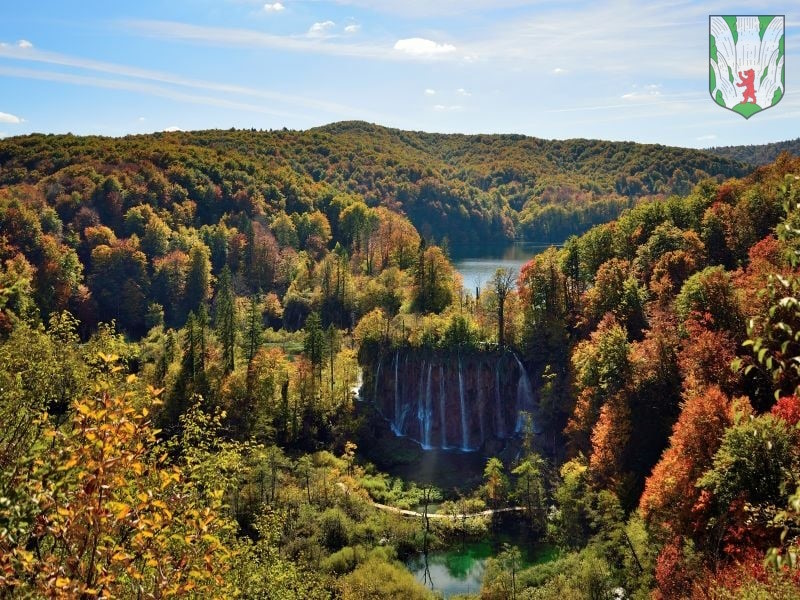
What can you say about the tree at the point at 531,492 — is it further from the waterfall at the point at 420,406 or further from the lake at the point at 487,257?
the lake at the point at 487,257

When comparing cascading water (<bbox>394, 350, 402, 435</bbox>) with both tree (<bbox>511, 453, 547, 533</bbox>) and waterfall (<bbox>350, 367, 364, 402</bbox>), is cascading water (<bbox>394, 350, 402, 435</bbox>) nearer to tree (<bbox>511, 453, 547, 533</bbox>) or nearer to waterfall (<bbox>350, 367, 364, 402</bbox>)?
waterfall (<bbox>350, 367, 364, 402</bbox>)

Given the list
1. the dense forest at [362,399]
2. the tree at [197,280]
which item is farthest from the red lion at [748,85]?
the tree at [197,280]

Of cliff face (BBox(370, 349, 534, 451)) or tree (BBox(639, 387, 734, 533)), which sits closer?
tree (BBox(639, 387, 734, 533))

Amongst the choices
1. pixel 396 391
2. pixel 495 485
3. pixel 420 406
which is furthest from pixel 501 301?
pixel 495 485

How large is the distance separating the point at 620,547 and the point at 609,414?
9827 millimetres

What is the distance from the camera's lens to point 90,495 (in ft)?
21.8

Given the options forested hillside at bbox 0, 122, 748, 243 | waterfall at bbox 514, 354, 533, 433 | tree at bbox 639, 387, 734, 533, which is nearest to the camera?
tree at bbox 639, 387, 734, 533

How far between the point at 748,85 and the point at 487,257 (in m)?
107

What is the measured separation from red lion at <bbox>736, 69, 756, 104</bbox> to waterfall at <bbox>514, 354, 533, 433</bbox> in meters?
27.3

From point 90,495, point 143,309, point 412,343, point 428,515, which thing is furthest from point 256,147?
point 90,495

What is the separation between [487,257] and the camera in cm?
13412

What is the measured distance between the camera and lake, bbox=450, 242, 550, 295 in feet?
345

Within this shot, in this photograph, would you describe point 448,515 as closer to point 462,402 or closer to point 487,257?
point 462,402

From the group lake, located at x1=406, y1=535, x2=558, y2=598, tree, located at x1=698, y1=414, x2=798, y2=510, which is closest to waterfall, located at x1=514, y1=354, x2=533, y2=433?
lake, located at x1=406, y1=535, x2=558, y2=598
